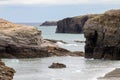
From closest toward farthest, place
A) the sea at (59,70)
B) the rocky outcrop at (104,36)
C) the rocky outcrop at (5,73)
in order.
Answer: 1. the rocky outcrop at (5,73)
2. the sea at (59,70)
3. the rocky outcrop at (104,36)

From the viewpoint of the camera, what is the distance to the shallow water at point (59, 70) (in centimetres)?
5116

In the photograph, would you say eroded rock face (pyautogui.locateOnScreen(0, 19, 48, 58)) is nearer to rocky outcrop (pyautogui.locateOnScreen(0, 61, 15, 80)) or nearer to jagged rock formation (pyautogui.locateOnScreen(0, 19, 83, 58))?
jagged rock formation (pyautogui.locateOnScreen(0, 19, 83, 58))

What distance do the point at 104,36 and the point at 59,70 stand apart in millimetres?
18598

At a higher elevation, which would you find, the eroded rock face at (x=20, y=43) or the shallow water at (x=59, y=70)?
the eroded rock face at (x=20, y=43)

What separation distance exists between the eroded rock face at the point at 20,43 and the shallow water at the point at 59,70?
3076 mm

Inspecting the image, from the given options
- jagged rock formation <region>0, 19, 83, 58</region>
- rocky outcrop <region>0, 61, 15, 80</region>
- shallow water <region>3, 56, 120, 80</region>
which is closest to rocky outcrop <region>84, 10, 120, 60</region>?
shallow water <region>3, 56, 120, 80</region>

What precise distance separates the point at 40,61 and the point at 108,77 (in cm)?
2838

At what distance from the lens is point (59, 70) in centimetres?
5906

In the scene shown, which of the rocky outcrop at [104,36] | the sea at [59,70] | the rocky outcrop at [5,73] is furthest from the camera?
the rocky outcrop at [104,36]

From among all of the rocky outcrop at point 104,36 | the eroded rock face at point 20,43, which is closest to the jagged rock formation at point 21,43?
the eroded rock face at point 20,43

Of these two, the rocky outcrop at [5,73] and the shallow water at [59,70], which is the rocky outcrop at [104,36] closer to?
the shallow water at [59,70]

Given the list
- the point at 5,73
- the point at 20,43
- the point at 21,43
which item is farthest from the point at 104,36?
the point at 5,73

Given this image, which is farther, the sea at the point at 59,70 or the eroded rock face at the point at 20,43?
the eroded rock face at the point at 20,43

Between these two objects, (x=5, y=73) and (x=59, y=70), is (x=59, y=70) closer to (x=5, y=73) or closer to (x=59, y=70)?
(x=59, y=70)
